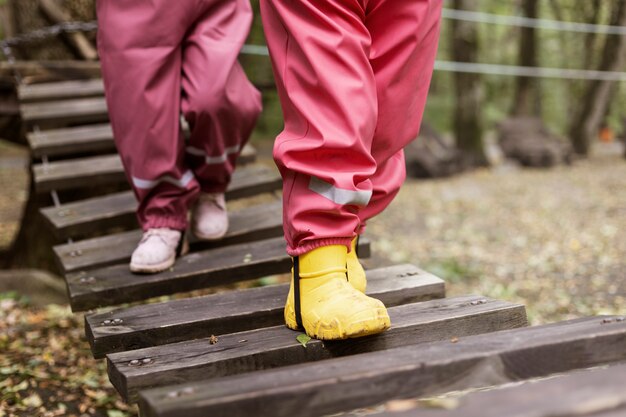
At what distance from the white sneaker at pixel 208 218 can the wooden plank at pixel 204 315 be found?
57 cm

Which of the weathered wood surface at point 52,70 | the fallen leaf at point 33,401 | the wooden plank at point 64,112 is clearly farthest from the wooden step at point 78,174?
the fallen leaf at point 33,401

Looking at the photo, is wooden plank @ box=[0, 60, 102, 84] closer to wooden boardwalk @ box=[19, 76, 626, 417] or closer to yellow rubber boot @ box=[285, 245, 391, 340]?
wooden boardwalk @ box=[19, 76, 626, 417]

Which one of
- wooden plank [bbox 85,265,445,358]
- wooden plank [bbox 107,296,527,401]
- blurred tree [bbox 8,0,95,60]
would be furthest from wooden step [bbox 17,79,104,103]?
wooden plank [bbox 107,296,527,401]

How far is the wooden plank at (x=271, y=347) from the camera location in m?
1.63

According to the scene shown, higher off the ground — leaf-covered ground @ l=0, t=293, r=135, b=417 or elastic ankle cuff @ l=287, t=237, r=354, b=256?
elastic ankle cuff @ l=287, t=237, r=354, b=256

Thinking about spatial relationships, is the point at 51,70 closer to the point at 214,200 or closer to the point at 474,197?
the point at 214,200

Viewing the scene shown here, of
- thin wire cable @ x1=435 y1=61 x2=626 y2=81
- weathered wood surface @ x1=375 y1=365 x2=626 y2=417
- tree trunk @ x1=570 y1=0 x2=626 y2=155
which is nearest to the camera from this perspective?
weathered wood surface @ x1=375 y1=365 x2=626 y2=417

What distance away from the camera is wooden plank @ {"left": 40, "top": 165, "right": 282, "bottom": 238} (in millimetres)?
2939

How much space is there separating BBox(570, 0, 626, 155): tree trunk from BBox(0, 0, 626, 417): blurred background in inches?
0.8

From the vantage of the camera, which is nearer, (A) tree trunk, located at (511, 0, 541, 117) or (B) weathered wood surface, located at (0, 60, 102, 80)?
(B) weathered wood surface, located at (0, 60, 102, 80)

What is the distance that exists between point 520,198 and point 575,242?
6.05 feet

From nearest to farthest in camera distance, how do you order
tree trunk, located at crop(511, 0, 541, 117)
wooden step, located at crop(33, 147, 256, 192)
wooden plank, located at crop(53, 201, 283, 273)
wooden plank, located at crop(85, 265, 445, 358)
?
wooden plank, located at crop(85, 265, 445, 358) → wooden plank, located at crop(53, 201, 283, 273) → wooden step, located at crop(33, 147, 256, 192) → tree trunk, located at crop(511, 0, 541, 117)

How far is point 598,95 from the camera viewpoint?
10.7m

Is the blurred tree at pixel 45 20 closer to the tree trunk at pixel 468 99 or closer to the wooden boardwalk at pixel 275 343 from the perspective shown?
the wooden boardwalk at pixel 275 343
